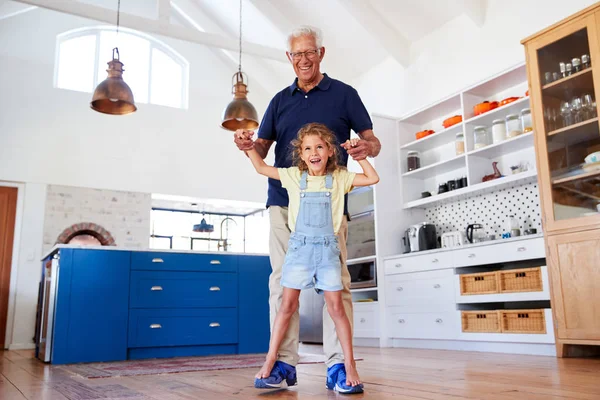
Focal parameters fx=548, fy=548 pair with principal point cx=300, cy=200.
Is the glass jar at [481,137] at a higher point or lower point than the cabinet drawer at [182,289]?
higher

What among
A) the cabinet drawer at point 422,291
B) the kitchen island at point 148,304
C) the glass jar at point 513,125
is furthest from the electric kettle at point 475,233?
the kitchen island at point 148,304

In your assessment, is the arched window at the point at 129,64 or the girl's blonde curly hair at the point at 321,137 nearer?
the girl's blonde curly hair at the point at 321,137

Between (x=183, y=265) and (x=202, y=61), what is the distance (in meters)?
5.15

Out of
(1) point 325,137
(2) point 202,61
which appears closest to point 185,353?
(1) point 325,137

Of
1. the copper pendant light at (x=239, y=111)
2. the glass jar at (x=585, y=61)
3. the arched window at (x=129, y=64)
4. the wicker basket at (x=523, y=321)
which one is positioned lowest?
the wicker basket at (x=523, y=321)

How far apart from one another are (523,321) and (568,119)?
4.48ft

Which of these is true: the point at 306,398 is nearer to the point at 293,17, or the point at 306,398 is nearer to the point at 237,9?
the point at 293,17

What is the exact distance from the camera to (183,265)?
4324mm

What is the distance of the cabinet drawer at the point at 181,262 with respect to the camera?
13.7ft

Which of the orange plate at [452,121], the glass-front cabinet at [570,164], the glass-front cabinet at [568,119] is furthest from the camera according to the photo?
the orange plate at [452,121]

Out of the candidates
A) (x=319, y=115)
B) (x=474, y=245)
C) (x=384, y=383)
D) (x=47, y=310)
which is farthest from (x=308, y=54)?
(x=47, y=310)

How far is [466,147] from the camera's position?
4.66 metres

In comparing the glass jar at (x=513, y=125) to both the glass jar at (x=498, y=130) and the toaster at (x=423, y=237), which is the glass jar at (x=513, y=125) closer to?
the glass jar at (x=498, y=130)

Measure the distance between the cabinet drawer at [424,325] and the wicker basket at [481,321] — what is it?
0.07m
